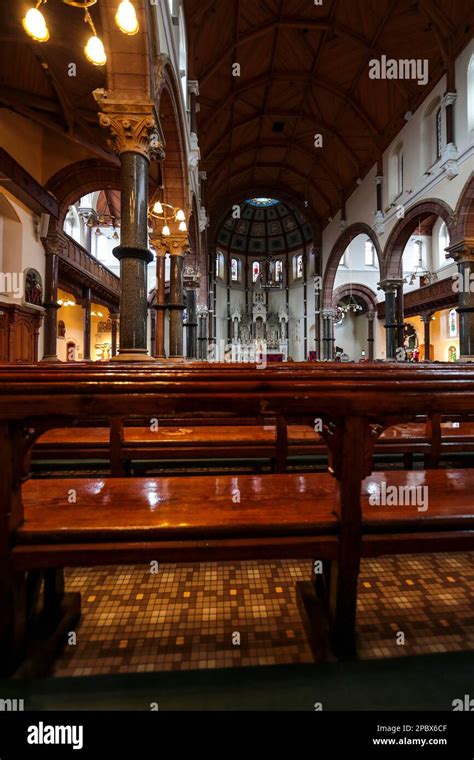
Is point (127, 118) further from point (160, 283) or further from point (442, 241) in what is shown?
point (442, 241)

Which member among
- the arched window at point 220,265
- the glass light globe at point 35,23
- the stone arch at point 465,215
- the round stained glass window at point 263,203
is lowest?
the glass light globe at point 35,23

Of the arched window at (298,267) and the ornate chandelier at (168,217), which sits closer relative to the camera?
the ornate chandelier at (168,217)

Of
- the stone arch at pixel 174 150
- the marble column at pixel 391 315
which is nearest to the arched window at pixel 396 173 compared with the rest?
the marble column at pixel 391 315

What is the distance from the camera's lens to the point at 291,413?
121cm

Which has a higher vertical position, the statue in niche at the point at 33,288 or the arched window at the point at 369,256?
the arched window at the point at 369,256

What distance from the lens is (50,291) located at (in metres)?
9.34

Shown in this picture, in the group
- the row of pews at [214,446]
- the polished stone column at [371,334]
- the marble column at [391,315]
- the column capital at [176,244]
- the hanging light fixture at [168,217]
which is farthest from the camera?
the polished stone column at [371,334]

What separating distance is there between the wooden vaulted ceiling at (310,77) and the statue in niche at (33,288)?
23.7 ft

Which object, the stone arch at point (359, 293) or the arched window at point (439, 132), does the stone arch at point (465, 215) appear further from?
the stone arch at point (359, 293)

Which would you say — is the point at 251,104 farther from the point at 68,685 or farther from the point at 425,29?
the point at 68,685

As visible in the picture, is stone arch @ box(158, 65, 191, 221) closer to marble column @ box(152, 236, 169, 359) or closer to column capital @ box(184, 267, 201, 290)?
marble column @ box(152, 236, 169, 359)

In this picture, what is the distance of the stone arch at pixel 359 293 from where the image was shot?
19625mm
